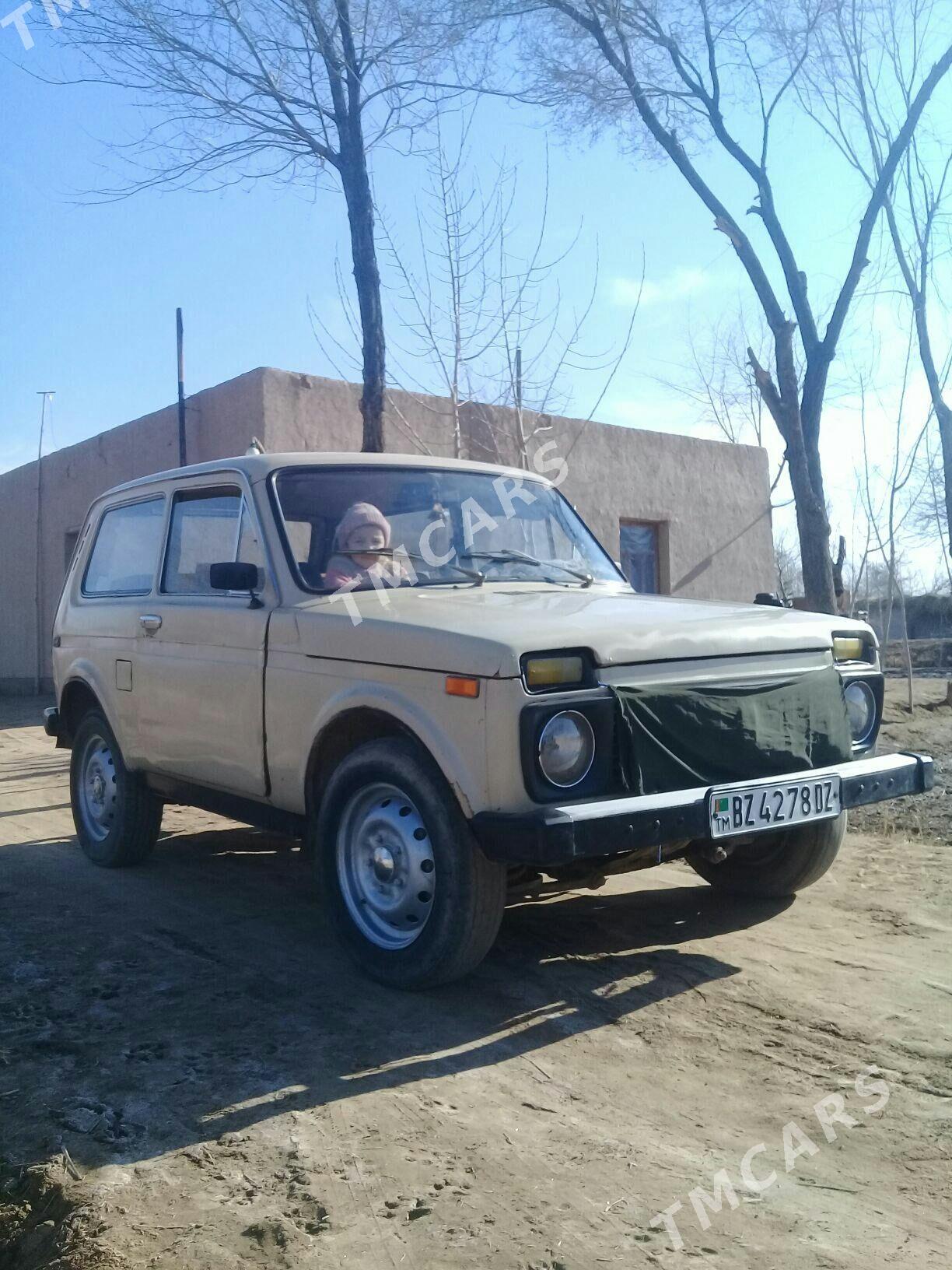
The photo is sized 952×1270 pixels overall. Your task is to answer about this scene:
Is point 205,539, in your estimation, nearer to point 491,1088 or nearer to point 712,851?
point 712,851

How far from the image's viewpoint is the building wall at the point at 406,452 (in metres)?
12.0

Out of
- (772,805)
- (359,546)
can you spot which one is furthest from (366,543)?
(772,805)

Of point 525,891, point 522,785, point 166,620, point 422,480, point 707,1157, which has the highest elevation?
point 422,480

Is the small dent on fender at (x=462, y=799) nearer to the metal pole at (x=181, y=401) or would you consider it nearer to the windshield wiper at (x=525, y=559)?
the windshield wiper at (x=525, y=559)

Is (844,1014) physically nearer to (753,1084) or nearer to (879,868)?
(753,1084)

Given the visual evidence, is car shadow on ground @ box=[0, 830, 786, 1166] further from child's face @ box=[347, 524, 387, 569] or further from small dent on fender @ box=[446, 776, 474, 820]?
child's face @ box=[347, 524, 387, 569]

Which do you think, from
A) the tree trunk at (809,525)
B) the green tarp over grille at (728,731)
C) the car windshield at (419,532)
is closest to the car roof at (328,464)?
the car windshield at (419,532)

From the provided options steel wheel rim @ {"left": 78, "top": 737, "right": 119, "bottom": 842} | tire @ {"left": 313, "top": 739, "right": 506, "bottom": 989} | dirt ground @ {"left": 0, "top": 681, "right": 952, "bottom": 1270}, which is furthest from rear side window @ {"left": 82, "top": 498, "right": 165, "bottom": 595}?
tire @ {"left": 313, "top": 739, "right": 506, "bottom": 989}

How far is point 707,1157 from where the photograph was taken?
2654mm

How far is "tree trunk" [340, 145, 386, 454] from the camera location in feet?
32.5

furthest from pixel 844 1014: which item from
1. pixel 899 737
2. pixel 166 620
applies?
pixel 899 737

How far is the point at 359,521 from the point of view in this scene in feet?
14.5

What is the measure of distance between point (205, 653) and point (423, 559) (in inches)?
38.6

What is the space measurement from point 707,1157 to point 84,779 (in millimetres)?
4146
